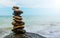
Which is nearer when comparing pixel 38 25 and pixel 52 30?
pixel 52 30

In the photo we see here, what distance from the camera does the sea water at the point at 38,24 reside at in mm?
5793

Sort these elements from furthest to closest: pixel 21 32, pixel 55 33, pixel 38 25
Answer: pixel 38 25, pixel 55 33, pixel 21 32

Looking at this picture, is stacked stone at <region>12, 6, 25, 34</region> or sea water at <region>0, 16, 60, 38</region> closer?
stacked stone at <region>12, 6, 25, 34</region>

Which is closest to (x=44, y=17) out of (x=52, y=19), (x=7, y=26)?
(x=52, y=19)

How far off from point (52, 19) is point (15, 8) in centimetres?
263

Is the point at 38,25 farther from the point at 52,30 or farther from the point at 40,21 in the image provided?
the point at 52,30

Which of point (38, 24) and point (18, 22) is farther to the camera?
point (38, 24)

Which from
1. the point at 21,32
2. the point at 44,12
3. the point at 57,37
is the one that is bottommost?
the point at 57,37

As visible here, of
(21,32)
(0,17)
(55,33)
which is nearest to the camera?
(21,32)

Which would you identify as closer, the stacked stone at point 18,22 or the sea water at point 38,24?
the stacked stone at point 18,22

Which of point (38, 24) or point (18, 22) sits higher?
point (18, 22)

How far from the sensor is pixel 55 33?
5566mm

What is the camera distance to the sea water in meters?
5.79

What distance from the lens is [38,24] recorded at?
636 cm
